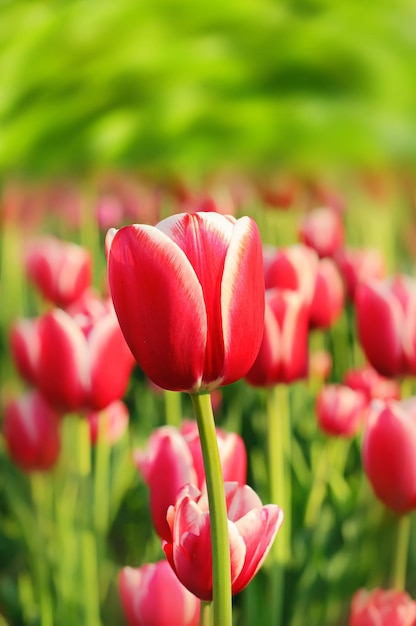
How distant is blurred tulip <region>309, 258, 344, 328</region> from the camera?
642 millimetres

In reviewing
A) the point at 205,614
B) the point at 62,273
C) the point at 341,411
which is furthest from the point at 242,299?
the point at 62,273

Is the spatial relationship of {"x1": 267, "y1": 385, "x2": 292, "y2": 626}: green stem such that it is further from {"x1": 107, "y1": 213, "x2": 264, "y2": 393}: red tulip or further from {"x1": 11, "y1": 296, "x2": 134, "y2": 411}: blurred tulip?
{"x1": 107, "y1": 213, "x2": 264, "y2": 393}: red tulip

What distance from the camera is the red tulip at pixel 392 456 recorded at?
47 cm

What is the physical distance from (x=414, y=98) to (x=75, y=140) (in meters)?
0.33

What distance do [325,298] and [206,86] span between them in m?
0.34

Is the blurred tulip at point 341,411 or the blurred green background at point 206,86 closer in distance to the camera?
the blurred tulip at point 341,411

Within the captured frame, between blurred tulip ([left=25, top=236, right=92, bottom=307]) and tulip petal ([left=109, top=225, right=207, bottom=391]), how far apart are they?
0.38m

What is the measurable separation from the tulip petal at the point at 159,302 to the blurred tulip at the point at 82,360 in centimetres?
22

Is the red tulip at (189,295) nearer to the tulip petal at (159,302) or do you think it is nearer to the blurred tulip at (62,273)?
the tulip petal at (159,302)

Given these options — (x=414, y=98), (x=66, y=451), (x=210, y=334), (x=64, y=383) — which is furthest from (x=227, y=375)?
(x=414, y=98)

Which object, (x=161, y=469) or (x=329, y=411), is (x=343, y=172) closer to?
(x=329, y=411)

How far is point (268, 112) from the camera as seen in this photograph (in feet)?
2.68

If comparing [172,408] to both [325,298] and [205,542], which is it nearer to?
[325,298]

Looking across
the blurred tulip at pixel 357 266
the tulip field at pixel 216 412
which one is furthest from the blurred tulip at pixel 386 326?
the blurred tulip at pixel 357 266
